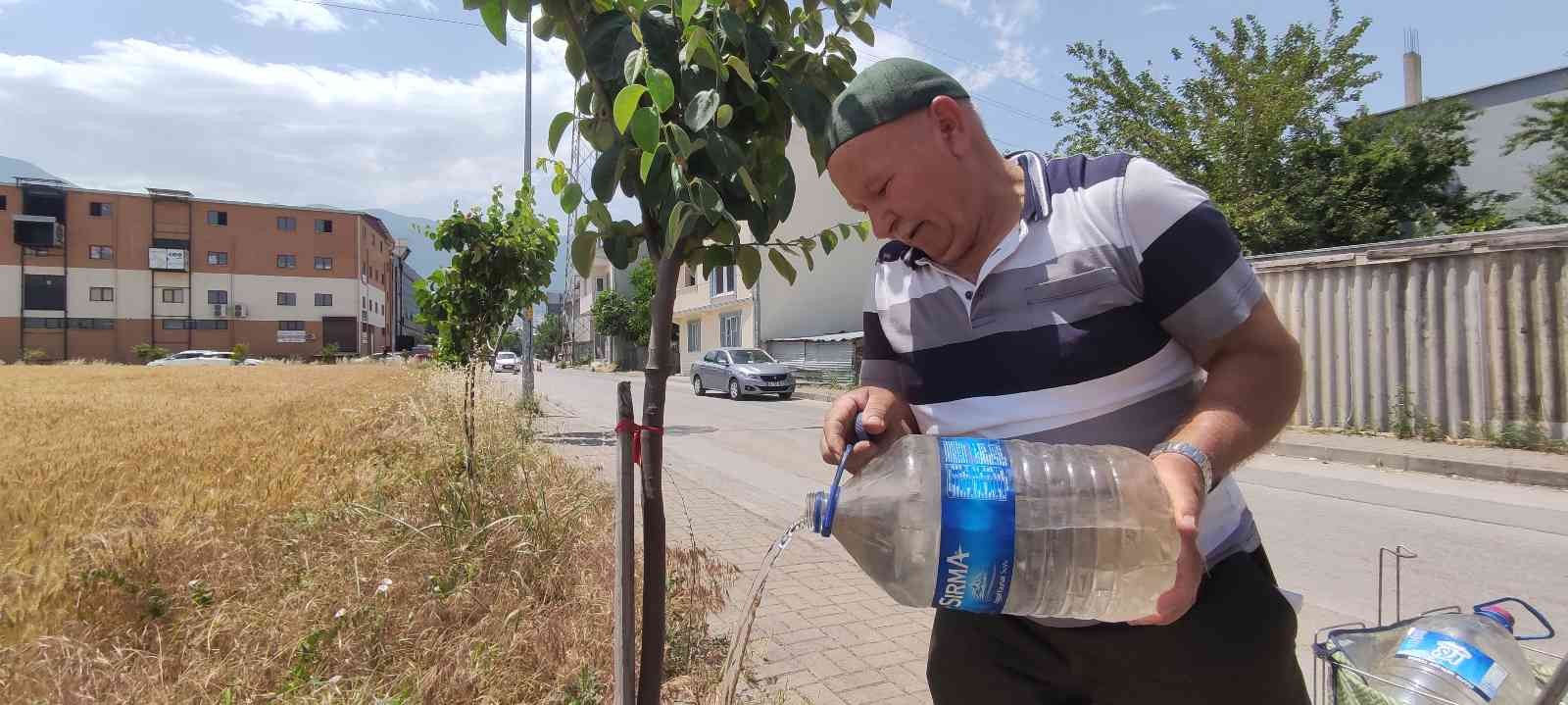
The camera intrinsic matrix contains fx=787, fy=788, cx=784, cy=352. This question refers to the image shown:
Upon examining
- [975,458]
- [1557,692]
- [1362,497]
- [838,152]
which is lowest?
[1362,497]

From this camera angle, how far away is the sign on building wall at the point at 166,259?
5744 centimetres

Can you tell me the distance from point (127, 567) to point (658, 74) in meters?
3.10

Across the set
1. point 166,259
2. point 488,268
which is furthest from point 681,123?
point 166,259

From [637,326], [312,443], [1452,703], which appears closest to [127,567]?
[312,443]

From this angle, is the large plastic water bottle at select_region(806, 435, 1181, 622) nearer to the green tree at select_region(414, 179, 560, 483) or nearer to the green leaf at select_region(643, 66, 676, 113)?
the green leaf at select_region(643, 66, 676, 113)

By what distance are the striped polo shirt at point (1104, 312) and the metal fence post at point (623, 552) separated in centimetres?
89

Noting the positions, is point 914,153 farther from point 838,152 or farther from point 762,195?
point 762,195

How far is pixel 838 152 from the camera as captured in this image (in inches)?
56.2

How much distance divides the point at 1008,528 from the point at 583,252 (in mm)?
1208

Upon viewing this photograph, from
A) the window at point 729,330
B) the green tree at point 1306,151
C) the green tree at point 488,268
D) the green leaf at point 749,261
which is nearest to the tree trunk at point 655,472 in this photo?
the green leaf at point 749,261

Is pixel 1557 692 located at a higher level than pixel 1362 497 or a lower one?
higher

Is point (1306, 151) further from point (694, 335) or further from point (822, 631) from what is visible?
point (694, 335)

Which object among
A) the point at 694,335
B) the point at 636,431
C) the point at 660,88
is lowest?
the point at 636,431

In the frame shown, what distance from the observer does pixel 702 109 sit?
1542mm
